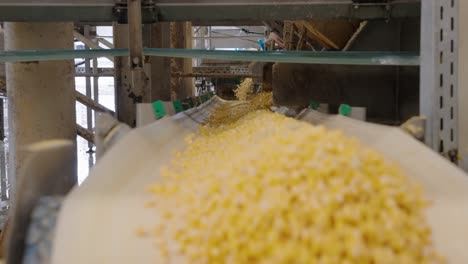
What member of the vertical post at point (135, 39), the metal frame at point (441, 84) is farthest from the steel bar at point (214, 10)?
the metal frame at point (441, 84)

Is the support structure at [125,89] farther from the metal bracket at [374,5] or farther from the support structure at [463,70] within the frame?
the support structure at [463,70]

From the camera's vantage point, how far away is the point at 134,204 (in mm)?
990

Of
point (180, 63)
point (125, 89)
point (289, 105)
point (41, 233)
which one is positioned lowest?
point (41, 233)

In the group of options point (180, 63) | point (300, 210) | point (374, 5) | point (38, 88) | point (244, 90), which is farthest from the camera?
point (180, 63)

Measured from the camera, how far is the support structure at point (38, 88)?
2861 mm

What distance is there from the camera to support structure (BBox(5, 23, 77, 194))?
2.86 meters

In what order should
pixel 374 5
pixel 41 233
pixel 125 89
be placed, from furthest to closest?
pixel 125 89, pixel 374 5, pixel 41 233

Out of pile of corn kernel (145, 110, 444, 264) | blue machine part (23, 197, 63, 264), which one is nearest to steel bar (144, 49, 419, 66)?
pile of corn kernel (145, 110, 444, 264)

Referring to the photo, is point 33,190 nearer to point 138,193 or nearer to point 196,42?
point 138,193

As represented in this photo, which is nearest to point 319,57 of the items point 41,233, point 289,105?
point 289,105

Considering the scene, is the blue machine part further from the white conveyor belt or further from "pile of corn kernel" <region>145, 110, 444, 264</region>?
"pile of corn kernel" <region>145, 110, 444, 264</region>

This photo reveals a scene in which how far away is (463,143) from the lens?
145cm

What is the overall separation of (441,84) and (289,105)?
147 cm

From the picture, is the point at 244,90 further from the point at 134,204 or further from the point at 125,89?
the point at 134,204
